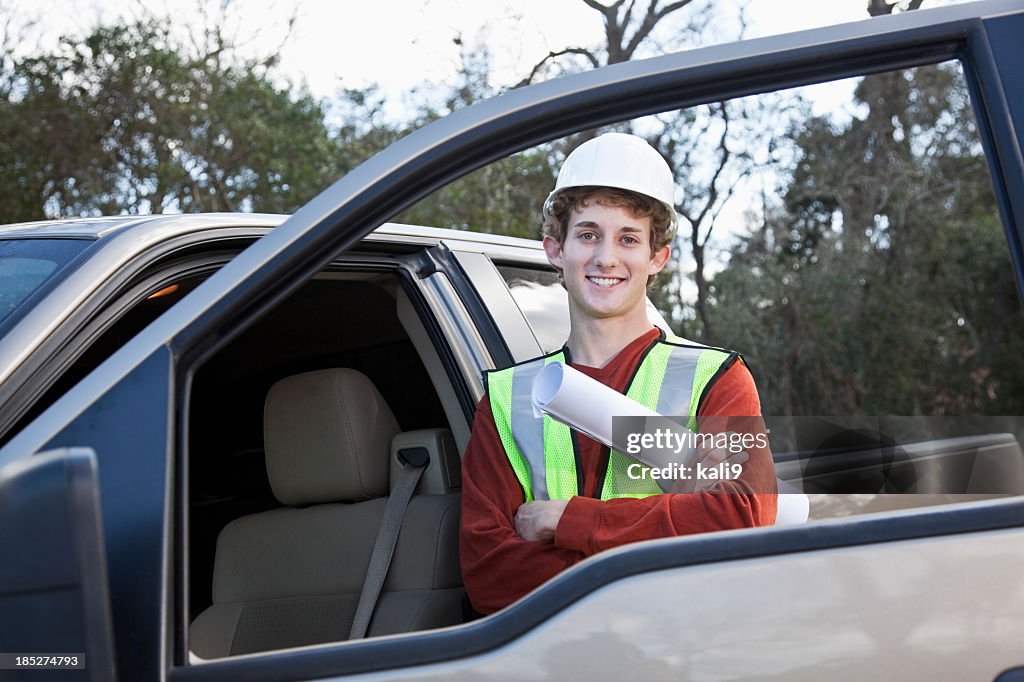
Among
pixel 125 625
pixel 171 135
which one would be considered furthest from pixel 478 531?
pixel 171 135

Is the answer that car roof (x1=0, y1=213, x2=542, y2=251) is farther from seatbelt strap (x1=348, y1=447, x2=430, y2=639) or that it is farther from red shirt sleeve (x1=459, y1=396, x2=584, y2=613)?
seatbelt strap (x1=348, y1=447, x2=430, y2=639)

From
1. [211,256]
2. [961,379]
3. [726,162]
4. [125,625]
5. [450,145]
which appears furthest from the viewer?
[961,379]

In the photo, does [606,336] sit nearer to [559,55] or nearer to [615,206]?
[615,206]

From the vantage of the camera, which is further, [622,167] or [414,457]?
[414,457]

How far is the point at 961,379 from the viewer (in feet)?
26.3

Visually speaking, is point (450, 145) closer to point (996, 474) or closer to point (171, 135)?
point (996, 474)

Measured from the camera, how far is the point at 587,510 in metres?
1.68

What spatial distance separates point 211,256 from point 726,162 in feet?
16.9

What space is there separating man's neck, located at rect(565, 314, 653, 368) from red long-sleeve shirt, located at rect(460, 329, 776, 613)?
0.06ft

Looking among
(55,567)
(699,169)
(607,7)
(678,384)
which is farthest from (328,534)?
(607,7)

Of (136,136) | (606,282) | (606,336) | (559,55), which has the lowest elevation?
(606,336)

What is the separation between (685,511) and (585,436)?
0.93 feet

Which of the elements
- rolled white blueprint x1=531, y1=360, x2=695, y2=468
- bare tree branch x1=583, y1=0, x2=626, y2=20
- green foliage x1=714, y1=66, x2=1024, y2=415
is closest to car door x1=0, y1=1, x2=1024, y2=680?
rolled white blueprint x1=531, y1=360, x2=695, y2=468

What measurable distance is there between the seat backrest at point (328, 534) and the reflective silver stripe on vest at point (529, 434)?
606 millimetres
